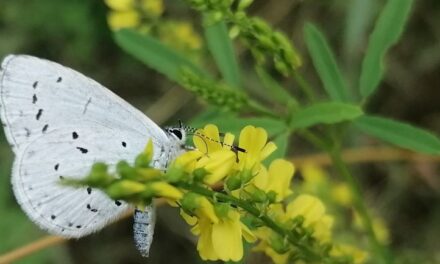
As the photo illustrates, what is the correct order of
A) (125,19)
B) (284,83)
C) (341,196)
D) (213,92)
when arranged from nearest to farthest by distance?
(213,92), (125,19), (341,196), (284,83)

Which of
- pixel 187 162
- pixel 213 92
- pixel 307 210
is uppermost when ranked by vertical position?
pixel 187 162

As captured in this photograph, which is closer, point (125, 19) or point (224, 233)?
point (224, 233)

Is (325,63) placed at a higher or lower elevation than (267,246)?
higher

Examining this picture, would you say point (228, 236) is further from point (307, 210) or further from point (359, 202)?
point (359, 202)

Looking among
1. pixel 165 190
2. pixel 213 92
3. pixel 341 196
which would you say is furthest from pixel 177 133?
pixel 341 196

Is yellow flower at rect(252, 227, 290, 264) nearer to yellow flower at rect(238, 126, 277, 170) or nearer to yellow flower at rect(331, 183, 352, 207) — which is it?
yellow flower at rect(238, 126, 277, 170)

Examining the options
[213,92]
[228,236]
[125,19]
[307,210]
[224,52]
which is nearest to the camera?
[228,236]

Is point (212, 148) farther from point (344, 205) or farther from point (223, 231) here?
point (344, 205)
